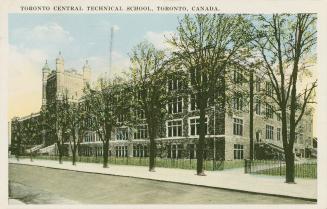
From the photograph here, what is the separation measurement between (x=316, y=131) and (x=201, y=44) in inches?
218

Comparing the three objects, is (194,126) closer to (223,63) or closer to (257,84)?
(223,63)

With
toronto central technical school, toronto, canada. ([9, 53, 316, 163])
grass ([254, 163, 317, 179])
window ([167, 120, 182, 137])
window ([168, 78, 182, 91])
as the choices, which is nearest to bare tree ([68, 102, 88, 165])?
toronto central technical school, toronto, canada. ([9, 53, 316, 163])

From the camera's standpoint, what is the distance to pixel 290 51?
1305 centimetres

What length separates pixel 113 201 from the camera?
1155cm

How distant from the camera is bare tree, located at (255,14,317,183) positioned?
12195 millimetres

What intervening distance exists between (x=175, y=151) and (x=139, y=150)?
3592 millimetres

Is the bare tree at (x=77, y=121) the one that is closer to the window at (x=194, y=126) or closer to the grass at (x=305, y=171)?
the window at (x=194, y=126)

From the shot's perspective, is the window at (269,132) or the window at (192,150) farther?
the window at (192,150)

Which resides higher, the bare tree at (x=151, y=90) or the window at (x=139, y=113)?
the bare tree at (x=151, y=90)

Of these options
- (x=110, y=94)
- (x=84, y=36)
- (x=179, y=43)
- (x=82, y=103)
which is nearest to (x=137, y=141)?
(x=82, y=103)

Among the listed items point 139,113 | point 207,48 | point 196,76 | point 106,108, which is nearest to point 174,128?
point 106,108

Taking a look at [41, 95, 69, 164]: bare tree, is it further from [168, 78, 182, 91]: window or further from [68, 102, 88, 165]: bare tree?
[168, 78, 182, 91]: window

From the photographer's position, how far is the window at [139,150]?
1164 inches

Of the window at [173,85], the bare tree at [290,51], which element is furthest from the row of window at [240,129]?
the bare tree at [290,51]
